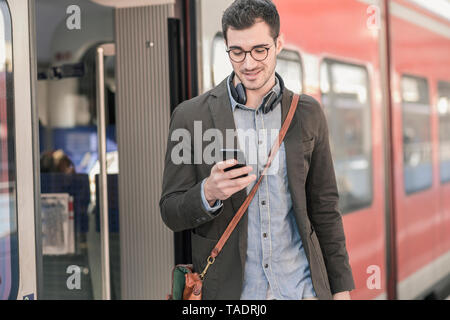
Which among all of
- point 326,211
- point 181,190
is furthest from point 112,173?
point 326,211

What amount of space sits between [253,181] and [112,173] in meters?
1.71

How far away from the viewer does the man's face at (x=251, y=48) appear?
2125 mm

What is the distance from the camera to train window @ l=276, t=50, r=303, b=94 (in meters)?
3.17

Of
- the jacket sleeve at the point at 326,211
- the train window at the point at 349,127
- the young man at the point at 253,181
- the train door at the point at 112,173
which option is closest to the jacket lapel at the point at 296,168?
the young man at the point at 253,181

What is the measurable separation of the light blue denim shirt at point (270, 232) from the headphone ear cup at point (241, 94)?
0.09 feet

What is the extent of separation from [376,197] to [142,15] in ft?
6.49

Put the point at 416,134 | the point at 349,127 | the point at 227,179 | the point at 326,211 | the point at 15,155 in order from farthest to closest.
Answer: the point at 416,134 < the point at 349,127 < the point at 15,155 < the point at 326,211 < the point at 227,179

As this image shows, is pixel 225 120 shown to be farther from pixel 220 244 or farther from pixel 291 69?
pixel 291 69

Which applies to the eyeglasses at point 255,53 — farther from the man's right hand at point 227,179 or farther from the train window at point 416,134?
the train window at point 416,134

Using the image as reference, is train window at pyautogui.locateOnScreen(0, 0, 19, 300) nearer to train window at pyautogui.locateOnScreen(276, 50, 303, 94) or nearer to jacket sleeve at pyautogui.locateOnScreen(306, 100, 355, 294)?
jacket sleeve at pyautogui.locateOnScreen(306, 100, 355, 294)

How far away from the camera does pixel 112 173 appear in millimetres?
3611

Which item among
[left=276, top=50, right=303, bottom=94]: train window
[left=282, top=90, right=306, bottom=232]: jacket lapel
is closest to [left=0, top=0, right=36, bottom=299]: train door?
[left=282, top=90, right=306, bottom=232]: jacket lapel

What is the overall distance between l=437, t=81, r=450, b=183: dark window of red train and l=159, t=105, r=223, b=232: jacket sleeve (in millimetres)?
3311
